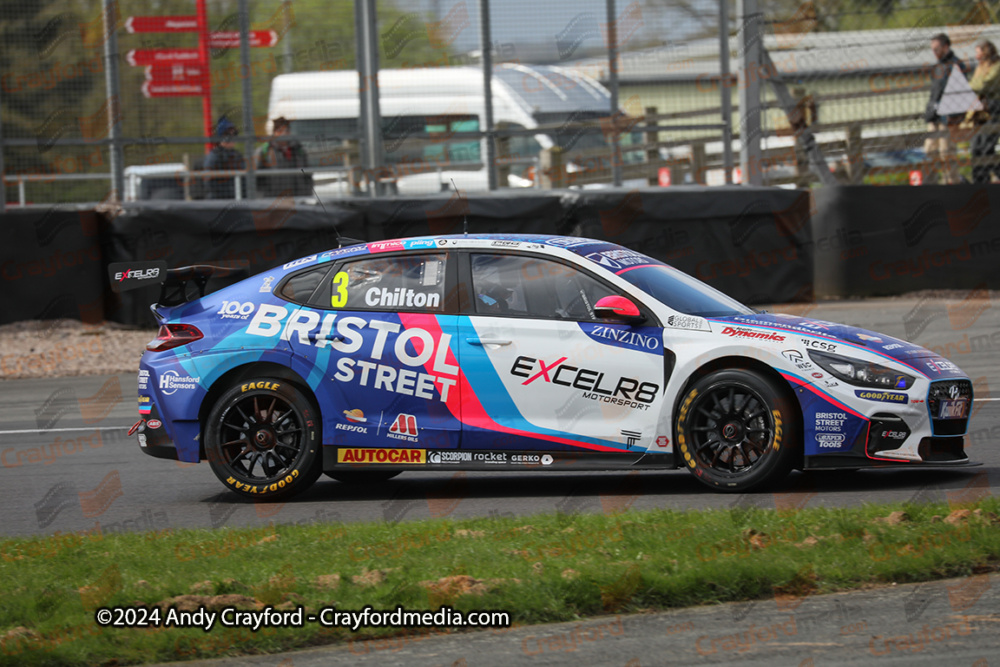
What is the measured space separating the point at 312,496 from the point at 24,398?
18.2 feet

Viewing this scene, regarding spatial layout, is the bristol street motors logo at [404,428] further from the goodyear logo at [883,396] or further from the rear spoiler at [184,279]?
the goodyear logo at [883,396]

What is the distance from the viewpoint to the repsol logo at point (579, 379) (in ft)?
22.9

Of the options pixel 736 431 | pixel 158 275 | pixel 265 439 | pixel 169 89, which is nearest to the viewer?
pixel 736 431

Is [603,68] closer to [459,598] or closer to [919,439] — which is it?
[919,439]

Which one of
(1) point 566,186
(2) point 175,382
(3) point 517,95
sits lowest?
(2) point 175,382

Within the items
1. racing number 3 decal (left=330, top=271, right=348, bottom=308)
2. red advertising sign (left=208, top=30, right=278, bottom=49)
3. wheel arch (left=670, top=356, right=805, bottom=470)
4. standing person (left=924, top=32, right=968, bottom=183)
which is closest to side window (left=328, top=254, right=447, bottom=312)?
racing number 3 decal (left=330, top=271, right=348, bottom=308)

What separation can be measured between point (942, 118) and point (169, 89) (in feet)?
31.0

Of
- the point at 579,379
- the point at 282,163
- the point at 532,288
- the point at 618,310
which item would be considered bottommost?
the point at 579,379

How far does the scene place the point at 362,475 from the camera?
7852 millimetres

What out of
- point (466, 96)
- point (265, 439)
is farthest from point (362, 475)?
point (466, 96)

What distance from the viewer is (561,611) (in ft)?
15.5

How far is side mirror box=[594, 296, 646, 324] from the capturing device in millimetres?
7016

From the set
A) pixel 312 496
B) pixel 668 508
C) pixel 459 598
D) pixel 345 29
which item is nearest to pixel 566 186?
pixel 345 29

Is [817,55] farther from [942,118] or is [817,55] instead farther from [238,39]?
[238,39]
